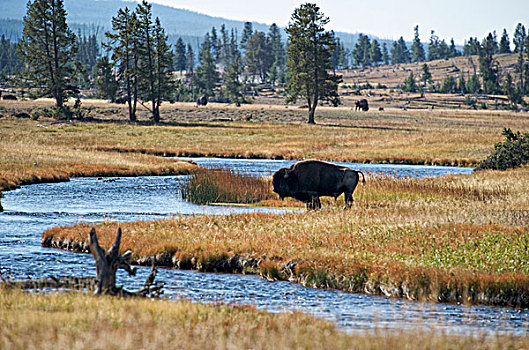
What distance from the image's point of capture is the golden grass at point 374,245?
1384cm

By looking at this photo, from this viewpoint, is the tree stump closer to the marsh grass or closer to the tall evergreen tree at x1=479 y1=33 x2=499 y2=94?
the marsh grass

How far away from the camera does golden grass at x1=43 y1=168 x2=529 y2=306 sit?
45.4 feet

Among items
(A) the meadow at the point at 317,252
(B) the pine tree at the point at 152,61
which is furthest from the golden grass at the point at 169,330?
(B) the pine tree at the point at 152,61

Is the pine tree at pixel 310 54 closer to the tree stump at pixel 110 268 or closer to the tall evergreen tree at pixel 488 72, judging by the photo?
the tree stump at pixel 110 268

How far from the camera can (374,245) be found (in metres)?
17.2

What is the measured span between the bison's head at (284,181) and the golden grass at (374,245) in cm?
112

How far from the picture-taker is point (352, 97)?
525 feet

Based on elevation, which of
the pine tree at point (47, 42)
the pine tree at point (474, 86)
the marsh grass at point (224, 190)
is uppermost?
the pine tree at point (47, 42)

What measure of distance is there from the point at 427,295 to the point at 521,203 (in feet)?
43.1

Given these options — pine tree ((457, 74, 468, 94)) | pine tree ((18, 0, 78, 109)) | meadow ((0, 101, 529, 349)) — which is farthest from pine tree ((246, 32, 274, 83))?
meadow ((0, 101, 529, 349))

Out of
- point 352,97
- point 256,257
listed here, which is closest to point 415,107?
point 352,97

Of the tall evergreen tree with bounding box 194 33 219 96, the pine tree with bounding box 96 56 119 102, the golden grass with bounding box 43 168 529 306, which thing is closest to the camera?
the golden grass with bounding box 43 168 529 306

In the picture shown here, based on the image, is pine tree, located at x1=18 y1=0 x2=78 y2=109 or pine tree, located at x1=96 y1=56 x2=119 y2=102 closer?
pine tree, located at x1=18 y1=0 x2=78 y2=109

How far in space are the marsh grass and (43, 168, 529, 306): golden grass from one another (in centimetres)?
647
